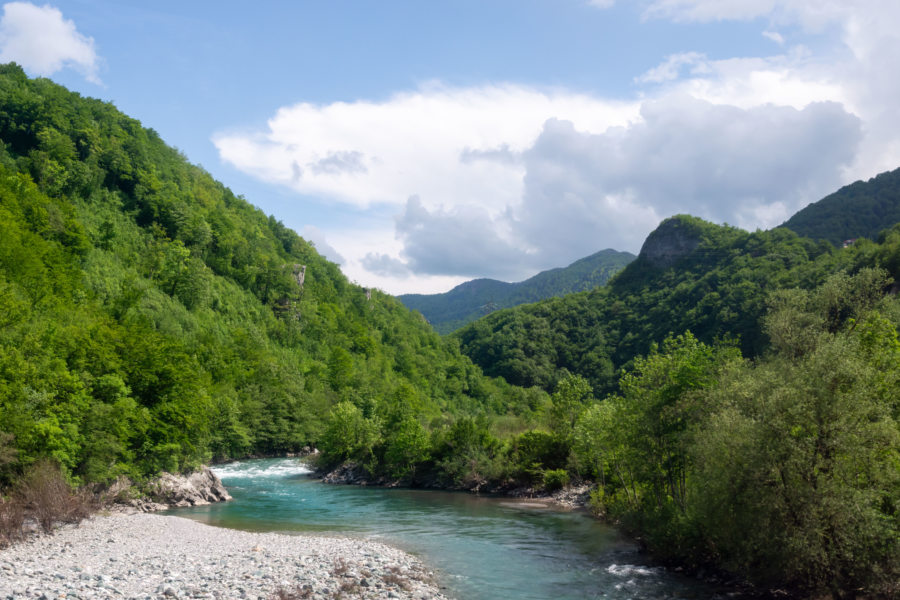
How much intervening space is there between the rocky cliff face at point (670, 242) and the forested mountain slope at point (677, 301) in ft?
1.09

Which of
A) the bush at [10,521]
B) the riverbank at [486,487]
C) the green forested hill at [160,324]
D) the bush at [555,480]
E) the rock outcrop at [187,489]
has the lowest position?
the riverbank at [486,487]

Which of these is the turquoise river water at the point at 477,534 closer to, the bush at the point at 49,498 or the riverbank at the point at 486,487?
the riverbank at the point at 486,487

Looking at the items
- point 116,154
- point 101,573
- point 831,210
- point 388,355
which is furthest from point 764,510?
point 831,210

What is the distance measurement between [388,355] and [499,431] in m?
89.2

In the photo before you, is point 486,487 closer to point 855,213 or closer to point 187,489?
point 187,489

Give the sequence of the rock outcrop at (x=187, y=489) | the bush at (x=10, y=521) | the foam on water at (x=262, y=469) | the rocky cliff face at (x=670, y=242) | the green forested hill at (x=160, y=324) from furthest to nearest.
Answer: the rocky cliff face at (x=670, y=242)
the foam on water at (x=262, y=469)
the rock outcrop at (x=187, y=489)
the green forested hill at (x=160, y=324)
the bush at (x=10, y=521)

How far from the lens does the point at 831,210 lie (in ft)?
561

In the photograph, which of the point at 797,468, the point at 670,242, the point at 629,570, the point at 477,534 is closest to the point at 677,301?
the point at 670,242

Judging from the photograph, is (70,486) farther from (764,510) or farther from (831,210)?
(831,210)

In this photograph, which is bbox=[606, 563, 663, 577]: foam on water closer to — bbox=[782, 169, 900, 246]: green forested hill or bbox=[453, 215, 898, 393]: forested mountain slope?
bbox=[453, 215, 898, 393]: forested mountain slope

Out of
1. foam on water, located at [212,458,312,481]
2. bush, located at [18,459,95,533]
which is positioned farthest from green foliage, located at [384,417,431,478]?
bush, located at [18,459,95,533]

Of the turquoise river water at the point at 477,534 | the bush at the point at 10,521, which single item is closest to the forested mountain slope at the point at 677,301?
the turquoise river water at the point at 477,534

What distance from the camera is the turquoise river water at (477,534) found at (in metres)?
23.3

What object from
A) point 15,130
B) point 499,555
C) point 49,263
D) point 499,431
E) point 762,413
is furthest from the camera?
point 15,130
